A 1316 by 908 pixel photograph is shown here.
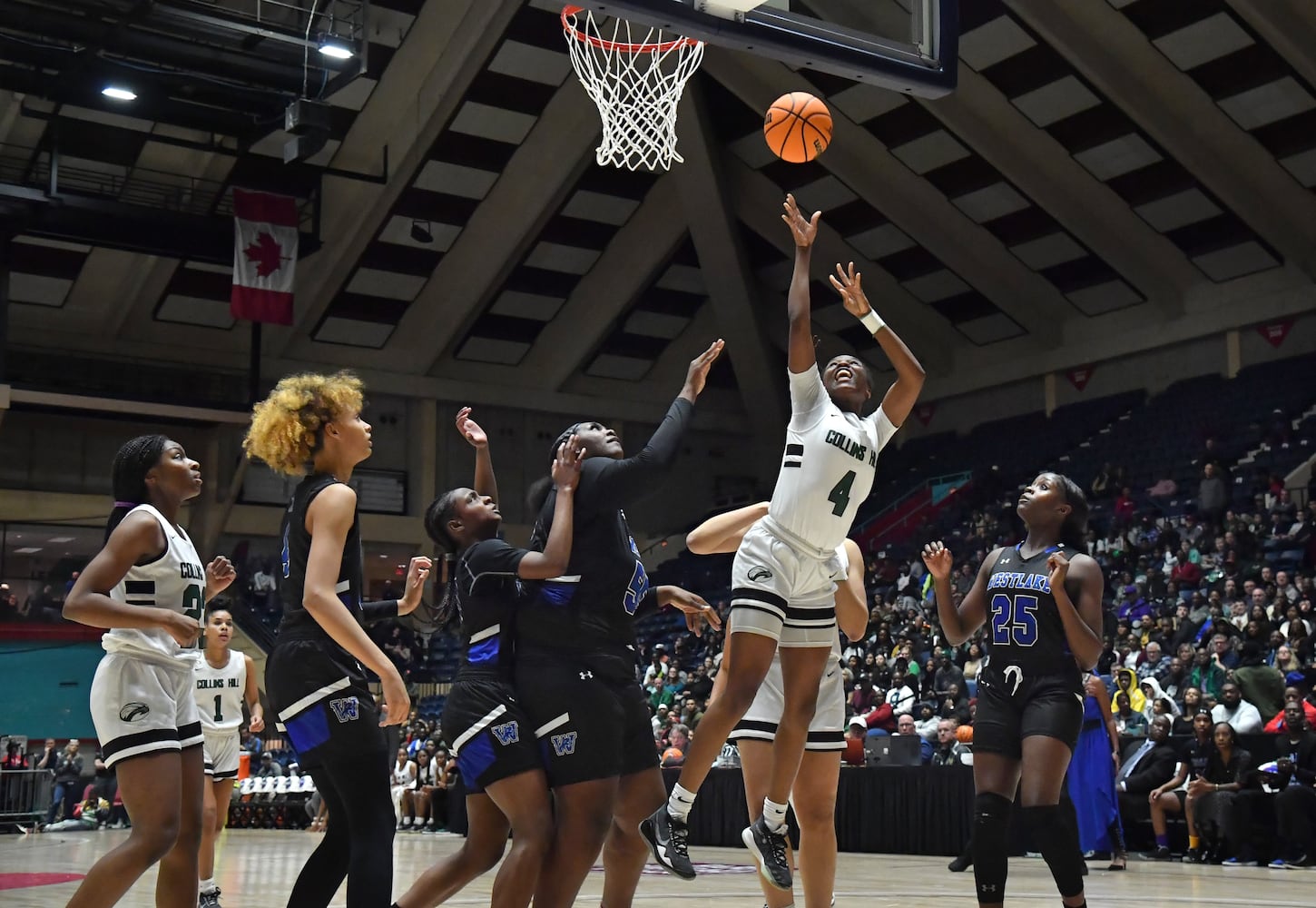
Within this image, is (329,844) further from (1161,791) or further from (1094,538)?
(1094,538)

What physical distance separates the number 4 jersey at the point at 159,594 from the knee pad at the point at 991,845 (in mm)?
3123

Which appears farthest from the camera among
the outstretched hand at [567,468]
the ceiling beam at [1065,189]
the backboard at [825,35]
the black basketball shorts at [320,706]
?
the ceiling beam at [1065,189]

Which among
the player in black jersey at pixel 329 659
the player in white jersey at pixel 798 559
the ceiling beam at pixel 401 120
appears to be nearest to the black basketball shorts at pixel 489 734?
the player in black jersey at pixel 329 659

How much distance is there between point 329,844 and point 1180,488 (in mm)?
21336

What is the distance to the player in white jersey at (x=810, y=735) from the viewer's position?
225 inches

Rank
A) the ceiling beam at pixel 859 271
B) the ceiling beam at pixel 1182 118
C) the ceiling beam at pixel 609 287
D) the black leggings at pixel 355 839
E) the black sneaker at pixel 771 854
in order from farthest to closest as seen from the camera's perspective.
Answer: the ceiling beam at pixel 609 287 → the ceiling beam at pixel 859 271 → the ceiling beam at pixel 1182 118 → the black sneaker at pixel 771 854 → the black leggings at pixel 355 839

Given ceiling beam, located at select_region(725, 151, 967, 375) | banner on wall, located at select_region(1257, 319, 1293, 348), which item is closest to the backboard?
ceiling beam, located at select_region(725, 151, 967, 375)

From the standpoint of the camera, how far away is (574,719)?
177 inches

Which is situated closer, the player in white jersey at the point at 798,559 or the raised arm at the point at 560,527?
the raised arm at the point at 560,527

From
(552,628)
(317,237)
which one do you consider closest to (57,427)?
(317,237)

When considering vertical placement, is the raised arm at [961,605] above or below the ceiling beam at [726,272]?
below

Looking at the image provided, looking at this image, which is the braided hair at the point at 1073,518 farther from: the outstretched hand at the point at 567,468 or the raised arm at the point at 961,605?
the outstretched hand at the point at 567,468

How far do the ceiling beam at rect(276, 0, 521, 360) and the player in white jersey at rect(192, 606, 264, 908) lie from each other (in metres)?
16.6

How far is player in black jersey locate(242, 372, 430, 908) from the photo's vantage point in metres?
4.28
